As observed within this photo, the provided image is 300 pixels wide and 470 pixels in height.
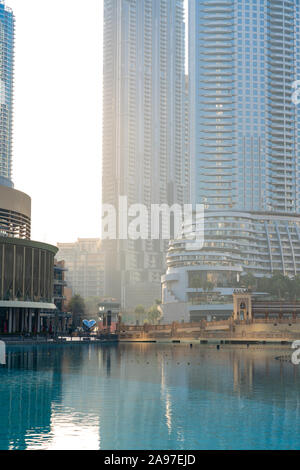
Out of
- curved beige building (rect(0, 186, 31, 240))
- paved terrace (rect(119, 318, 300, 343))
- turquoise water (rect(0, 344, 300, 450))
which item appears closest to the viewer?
turquoise water (rect(0, 344, 300, 450))

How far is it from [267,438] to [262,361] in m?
55.0

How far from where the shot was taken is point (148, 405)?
5066 cm

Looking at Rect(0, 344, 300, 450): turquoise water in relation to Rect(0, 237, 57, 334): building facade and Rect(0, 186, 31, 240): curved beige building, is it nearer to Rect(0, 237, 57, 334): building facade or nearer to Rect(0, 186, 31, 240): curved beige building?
Rect(0, 237, 57, 334): building facade

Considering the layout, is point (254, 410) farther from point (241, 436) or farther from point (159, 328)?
point (159, 328)

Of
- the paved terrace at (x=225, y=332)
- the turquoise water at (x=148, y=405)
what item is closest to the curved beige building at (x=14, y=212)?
the paved terrace at (x=225, y=332)

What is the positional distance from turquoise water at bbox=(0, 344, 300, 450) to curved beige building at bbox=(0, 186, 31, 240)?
194 ft

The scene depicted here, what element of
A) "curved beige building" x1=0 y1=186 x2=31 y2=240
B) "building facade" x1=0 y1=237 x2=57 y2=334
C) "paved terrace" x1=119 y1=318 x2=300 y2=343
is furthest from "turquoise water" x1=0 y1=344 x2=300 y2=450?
"curved beige building" x1=0 y1=186 x2=31 y2=240

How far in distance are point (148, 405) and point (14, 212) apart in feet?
331

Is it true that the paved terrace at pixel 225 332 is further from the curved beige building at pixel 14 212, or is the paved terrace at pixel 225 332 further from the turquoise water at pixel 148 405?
the turquoise water at pixel 148 405

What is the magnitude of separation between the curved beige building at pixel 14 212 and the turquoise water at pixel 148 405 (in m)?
59.2

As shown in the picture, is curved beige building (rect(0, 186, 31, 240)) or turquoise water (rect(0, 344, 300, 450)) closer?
turquoise water (rect(0, 344, 300, 450))

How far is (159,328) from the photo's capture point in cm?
16425

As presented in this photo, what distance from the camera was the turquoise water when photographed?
124ft

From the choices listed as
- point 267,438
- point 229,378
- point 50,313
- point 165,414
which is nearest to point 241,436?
point 267,438
